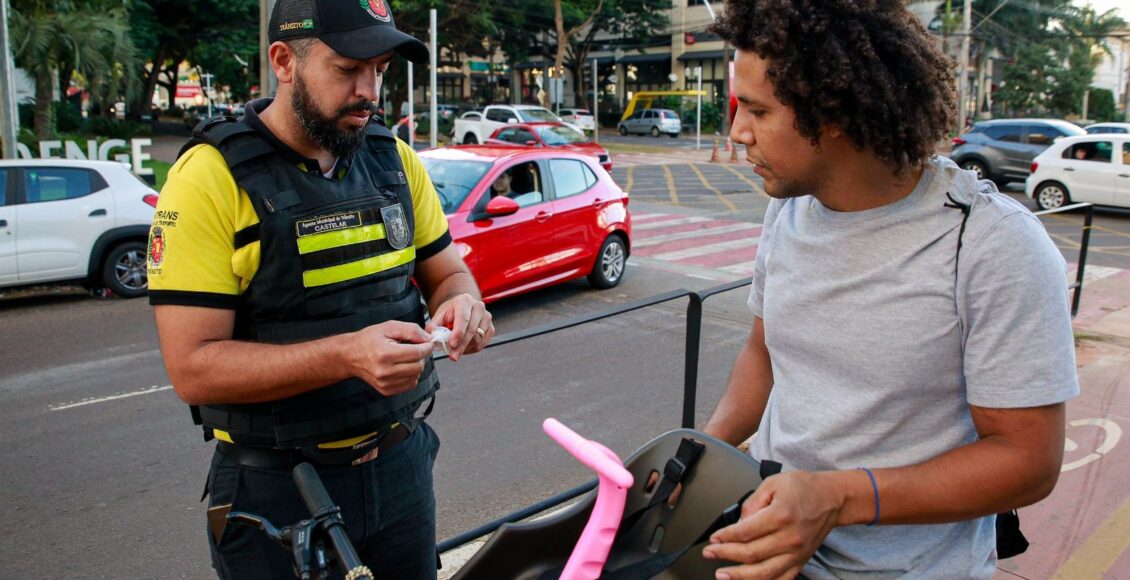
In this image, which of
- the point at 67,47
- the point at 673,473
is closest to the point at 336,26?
the point at 673,473

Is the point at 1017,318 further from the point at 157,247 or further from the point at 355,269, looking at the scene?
the point at 157,247

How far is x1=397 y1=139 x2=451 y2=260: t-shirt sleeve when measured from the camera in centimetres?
230

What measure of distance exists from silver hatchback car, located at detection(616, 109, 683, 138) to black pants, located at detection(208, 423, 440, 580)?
47176 mm

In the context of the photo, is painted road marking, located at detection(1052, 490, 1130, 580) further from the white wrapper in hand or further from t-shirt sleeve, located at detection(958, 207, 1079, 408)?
the white wrapper in hand

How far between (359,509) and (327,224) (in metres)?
0.64

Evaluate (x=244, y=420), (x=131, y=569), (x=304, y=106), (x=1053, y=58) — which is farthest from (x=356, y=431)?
(x=1053, y=58)

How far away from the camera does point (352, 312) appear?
6.41 ft

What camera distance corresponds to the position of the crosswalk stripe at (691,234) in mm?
13391

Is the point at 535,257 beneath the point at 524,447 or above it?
above

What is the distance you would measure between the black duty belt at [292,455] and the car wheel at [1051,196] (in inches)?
663

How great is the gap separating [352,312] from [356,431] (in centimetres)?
26

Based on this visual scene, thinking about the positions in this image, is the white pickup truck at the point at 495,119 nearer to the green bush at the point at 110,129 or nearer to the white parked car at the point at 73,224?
the green bush at the point at 110,129

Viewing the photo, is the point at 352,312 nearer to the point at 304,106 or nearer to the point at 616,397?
the point at 304,106

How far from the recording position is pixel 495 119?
34.2m
